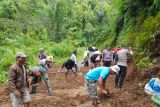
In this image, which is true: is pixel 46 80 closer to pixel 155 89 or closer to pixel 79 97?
pixel 79 97

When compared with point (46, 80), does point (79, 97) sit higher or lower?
lower

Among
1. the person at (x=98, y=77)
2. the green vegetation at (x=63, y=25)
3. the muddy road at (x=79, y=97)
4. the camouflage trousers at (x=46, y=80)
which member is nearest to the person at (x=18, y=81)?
the person at (x=98, y=77)

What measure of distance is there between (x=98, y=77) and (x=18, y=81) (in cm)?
222

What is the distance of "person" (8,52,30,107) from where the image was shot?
1000 cm

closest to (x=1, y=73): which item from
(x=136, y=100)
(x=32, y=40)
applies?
(x=136, y=100)

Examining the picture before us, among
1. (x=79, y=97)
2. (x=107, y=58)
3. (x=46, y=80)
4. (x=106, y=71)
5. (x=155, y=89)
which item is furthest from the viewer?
(x=107, y=58)

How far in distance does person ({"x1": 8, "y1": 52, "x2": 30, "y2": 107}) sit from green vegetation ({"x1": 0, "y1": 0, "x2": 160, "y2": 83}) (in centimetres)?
1234

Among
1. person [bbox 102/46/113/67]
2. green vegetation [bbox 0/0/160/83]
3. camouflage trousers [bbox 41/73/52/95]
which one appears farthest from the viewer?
green vegetation [bbox 0/0/160/83]

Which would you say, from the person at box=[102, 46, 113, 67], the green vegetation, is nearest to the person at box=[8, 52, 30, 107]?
the person at box=[102, 46, 113, 67]

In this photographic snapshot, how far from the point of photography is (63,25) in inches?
2079

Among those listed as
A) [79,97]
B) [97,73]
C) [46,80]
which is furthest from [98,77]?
[46,80]

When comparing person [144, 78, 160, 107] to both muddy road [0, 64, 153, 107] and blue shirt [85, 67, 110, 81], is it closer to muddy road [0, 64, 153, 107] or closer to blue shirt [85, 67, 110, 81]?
blue shirt [85, 67, 110, 81]

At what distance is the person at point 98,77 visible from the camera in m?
10.1

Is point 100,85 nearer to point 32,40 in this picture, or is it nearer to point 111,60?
point 111,60
